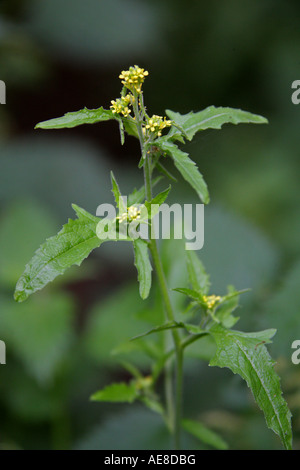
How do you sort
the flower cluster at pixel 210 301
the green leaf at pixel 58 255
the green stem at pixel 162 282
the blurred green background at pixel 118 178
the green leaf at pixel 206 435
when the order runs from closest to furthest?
1. the green leaf at pixel 58 255
2. the green stem at pixel 162 282
3. the flower cluster at pixel 210 301
4. the green leaf at pixel 206 435
5. the blurred green background at pixel 118 178

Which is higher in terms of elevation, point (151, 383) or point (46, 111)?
point (46, 111)

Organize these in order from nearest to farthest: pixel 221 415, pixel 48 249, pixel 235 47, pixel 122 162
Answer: pixel 48 249, pixel 221 415, pixel 235 47, pixel 122 162

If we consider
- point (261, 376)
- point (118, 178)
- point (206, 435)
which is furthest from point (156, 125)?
point (118, 178)

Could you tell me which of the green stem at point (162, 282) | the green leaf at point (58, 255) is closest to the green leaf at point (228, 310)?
the green stem at point (162, 282)

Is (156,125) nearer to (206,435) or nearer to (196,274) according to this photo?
(196,274)

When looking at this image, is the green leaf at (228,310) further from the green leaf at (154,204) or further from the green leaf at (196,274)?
the green leaf at (154,204)
